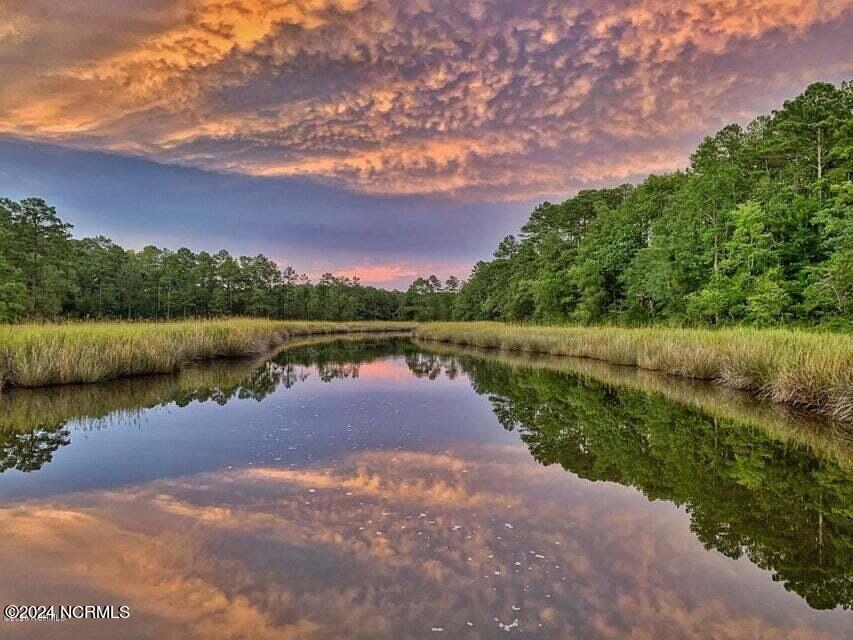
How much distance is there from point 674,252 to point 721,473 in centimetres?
2640

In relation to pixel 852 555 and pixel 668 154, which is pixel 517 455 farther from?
pixel 668 154

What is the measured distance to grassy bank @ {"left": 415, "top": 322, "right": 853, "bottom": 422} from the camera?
869 centimetres

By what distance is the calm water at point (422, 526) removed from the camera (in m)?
3.04

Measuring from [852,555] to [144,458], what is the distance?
741 cm

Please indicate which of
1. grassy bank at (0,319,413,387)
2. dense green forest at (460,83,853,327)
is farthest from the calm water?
dense green forest at (460,83,853,327)

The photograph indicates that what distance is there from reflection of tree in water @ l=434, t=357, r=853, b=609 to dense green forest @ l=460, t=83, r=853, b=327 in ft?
48.7

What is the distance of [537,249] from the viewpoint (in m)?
50.3

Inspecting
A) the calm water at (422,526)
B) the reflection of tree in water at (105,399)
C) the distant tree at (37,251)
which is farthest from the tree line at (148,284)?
the calm water at (422,526)

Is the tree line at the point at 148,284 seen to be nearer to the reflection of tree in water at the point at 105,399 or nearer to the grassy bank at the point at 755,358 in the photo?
the reflection of tree in water at the point at 105,399

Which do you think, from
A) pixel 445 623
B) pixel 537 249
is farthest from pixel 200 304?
pixel 445 623

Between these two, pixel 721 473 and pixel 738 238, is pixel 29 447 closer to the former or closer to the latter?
pixel 721 473

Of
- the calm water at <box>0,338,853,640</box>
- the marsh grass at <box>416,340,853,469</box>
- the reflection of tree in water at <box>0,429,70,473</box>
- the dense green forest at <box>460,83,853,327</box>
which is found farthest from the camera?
the dense green forest at <box>460,83,853,327</box>

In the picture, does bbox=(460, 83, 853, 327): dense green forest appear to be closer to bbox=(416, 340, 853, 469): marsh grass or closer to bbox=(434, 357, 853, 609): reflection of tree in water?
bbox=(416, 340, 853, 469): marsh grass

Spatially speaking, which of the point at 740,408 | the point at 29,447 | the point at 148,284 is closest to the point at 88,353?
the point at 29,447
